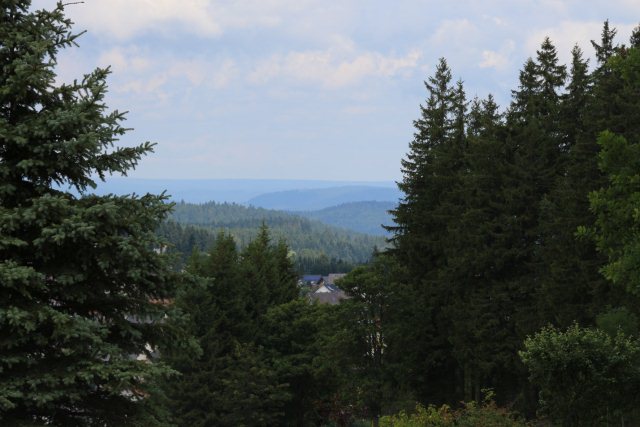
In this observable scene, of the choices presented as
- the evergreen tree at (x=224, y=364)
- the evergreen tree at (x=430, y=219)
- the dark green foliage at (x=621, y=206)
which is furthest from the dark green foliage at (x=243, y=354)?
the dark green foliage at (x=621, y=206)

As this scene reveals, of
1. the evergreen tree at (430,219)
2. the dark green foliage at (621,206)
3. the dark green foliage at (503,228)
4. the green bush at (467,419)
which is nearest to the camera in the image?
the dark green foliage at (621,206)

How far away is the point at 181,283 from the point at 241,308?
32501mm

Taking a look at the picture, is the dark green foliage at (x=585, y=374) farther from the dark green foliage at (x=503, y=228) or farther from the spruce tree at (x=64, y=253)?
the spruce tree at (x=64, y=253)

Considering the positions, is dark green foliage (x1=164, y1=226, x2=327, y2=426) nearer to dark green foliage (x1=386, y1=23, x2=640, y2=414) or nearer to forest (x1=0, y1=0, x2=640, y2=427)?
forest (x1=0, y1=0, x2=640, y2=427)

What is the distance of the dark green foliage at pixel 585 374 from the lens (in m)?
17.7

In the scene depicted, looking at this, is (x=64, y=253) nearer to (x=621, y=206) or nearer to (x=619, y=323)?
(x=621, y=206)

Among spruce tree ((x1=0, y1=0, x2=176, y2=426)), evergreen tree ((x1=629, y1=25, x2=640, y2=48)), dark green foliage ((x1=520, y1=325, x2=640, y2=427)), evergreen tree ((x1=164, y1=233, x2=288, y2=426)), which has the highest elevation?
evergreen tree ((x1=629, y1=25, x2=640, y2=48))

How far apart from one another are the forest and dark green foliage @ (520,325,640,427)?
2.0 inches

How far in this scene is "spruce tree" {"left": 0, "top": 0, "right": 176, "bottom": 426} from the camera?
9898mm

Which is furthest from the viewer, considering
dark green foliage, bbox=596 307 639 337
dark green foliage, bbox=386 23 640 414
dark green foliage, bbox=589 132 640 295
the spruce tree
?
dark green foliage, bbox=386 23 640 414

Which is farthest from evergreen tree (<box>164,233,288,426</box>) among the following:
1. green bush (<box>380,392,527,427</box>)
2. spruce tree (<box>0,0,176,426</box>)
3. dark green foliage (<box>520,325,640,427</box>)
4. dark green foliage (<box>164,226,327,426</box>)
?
spruce tree (<box>0,0,176,426</box>)

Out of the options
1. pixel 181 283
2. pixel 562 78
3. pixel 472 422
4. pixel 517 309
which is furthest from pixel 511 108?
pixel 181 283

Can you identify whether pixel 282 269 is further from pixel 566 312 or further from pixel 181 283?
pixel 181 283

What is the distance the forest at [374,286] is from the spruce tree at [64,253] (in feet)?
0.13
